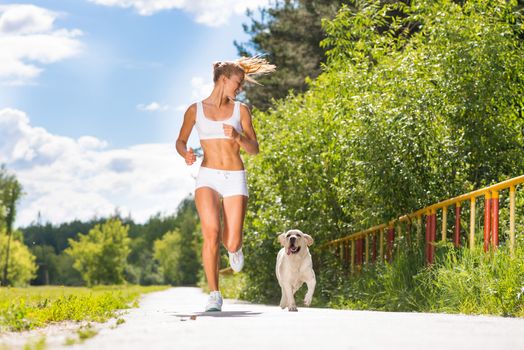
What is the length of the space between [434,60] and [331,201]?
20.7 ft

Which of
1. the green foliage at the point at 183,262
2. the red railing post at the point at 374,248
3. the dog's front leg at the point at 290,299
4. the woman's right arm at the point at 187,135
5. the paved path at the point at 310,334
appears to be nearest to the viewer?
the paved path at the point at 310,334

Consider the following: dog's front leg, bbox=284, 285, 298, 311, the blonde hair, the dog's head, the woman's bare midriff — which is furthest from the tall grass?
the blonde hair

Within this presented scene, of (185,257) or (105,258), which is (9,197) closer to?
(105,258)

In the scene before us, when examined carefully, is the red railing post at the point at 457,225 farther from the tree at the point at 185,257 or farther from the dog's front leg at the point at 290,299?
the tree at the point at 185,257

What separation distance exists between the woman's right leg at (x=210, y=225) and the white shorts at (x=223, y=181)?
0.06 meters

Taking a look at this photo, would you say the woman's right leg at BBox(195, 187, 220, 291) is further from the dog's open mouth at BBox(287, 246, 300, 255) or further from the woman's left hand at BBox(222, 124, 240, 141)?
the dog's open mouth at BBox(287, 246, 300, 255)

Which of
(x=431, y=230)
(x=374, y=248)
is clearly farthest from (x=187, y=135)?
(x=374, y=248)

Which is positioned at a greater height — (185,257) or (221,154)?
(185,257)

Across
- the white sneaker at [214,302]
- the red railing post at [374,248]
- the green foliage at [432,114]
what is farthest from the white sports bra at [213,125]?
the red railing post at [374,248]

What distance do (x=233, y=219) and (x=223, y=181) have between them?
43 cm

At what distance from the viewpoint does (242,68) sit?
912 centimetres

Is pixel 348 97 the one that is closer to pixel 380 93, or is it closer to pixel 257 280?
pixel 380 93

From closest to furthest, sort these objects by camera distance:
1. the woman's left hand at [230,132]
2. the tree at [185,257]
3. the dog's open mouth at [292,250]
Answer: the woman's left hand at [230,132]
the dog's open mouth at [292,250]
the tree at [185,257]

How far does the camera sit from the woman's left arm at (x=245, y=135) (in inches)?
338
